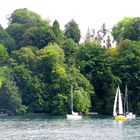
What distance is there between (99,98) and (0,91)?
72.8 feet

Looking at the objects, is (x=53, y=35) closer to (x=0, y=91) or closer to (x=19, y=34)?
(x=19, y=34)

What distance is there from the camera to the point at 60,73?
4742 inches

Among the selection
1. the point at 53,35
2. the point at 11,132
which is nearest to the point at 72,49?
the point at 53,35

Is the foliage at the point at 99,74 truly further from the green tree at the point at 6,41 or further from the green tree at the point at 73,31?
the green tree at the point at 73,31

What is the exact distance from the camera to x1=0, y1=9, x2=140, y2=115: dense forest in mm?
117312

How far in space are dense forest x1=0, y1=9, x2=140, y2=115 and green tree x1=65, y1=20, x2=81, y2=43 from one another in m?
9.69

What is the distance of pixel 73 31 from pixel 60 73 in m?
34.2

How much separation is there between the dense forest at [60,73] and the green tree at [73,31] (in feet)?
31.8

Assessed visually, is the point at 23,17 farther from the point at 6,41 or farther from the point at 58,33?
the point at 58,33

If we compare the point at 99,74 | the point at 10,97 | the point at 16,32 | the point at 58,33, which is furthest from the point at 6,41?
the point at 10,97

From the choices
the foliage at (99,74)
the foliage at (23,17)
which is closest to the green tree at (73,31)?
the foliage at (23,17)

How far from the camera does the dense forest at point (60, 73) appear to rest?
11731cm

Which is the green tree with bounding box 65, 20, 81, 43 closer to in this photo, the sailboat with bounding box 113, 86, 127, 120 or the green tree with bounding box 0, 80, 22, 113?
the sailboat with bounding box 113, 86, 127, 120

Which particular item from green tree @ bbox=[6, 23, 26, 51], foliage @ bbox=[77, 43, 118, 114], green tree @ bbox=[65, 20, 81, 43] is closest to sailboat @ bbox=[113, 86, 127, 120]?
foliage @ bbox=[77, 43, 118, 114]
